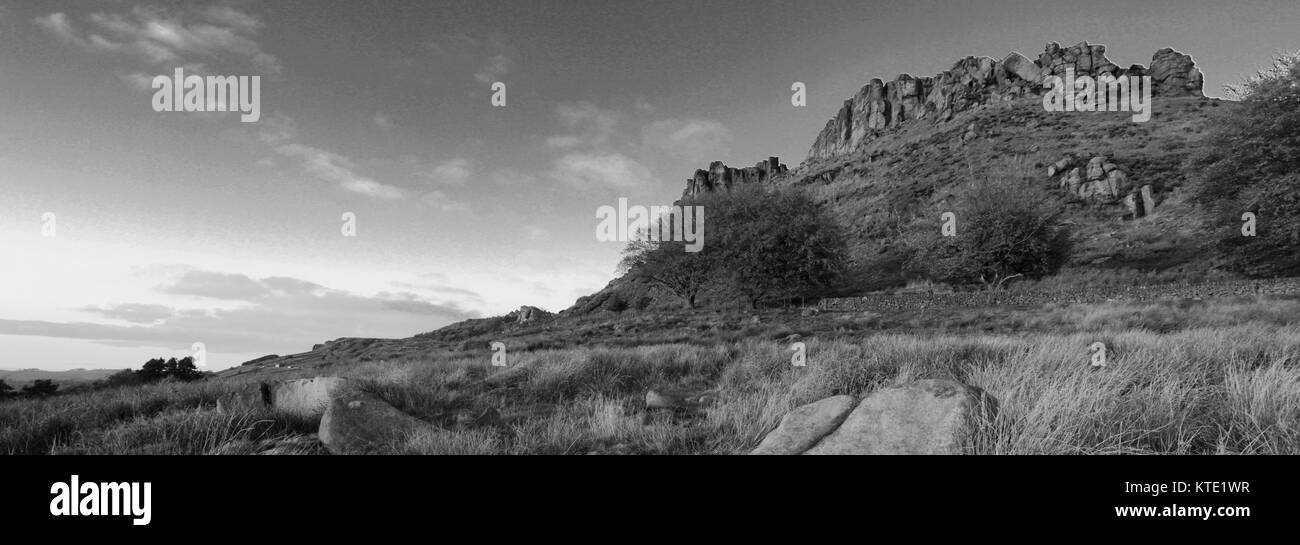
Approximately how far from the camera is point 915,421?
4.16 m

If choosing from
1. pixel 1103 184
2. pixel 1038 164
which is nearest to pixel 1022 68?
pixel 1038 164

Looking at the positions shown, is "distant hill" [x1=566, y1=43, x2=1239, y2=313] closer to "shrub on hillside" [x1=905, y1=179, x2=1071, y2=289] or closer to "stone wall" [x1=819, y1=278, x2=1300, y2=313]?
"shrub on hillside" [x1=905, y1=179, x2=1071, y2=289]

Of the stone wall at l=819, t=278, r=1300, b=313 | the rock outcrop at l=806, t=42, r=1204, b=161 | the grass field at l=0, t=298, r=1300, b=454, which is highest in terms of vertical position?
the rock outcrop at l=806, t=42, r=1204, b=161

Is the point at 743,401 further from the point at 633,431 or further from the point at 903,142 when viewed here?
the point at 903,142

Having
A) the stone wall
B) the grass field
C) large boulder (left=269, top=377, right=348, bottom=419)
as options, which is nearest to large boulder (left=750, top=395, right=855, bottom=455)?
the grass field

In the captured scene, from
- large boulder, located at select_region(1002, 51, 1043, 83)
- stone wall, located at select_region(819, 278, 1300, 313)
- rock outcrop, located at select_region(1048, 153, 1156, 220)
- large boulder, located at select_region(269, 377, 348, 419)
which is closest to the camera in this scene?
large boulder, located at select_region(269, 377, 348, 419)

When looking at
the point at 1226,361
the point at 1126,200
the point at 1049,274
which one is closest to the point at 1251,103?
the point at 1049,274

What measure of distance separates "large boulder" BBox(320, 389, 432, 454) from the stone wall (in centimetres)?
3195

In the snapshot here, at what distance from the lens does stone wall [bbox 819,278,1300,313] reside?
2589 centimetres

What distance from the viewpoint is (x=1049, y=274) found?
134 feet

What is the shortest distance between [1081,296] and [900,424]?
112ft

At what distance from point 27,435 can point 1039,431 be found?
35.9 ft
